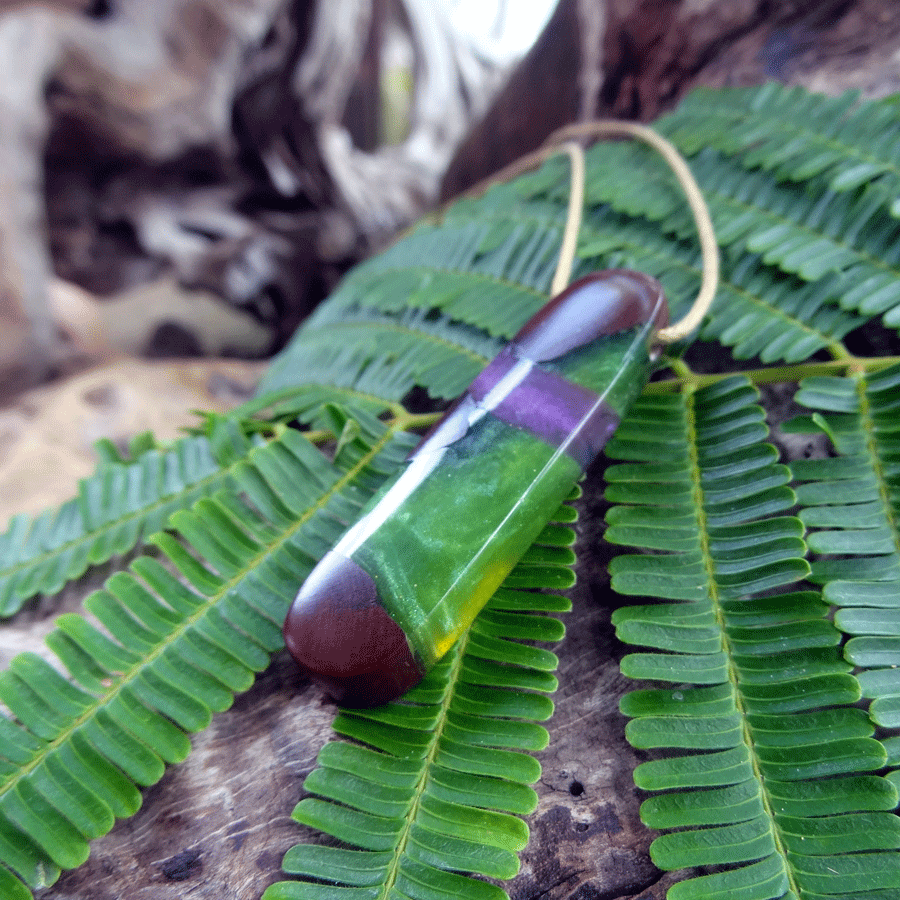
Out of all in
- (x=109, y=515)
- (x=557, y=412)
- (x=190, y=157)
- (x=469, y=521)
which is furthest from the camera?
(x=190, y=157)

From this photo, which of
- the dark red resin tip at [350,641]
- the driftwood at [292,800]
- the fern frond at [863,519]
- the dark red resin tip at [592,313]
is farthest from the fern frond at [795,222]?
the dark red resin tip at [350,641]

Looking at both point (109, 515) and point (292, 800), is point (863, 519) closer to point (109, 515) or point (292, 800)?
point (292, 800)

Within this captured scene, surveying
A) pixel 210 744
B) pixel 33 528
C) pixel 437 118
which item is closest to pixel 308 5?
pixel 437 118

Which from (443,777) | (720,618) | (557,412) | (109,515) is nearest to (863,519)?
(720,618)

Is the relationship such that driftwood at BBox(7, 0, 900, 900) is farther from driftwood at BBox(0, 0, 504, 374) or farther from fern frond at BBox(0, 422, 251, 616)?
driftwood at BBox(0, 0, 504, 374)

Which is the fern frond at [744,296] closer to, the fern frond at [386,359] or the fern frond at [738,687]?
the fern frond at [738,687]

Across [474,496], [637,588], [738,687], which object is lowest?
[738,687]

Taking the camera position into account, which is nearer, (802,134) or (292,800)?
(292,800)
